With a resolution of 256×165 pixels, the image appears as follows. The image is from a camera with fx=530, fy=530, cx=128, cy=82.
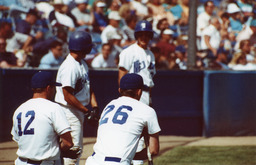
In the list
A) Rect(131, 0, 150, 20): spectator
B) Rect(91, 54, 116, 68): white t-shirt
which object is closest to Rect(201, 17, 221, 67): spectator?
Rect(131, 0, 150, 20): spectator

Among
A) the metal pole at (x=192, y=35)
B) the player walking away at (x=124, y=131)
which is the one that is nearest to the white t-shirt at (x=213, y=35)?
the metal pole at (x=192, y=35)

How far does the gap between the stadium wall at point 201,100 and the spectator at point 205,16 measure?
1029 mm

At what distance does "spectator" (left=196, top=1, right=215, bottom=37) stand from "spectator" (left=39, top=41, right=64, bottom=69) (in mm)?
3070

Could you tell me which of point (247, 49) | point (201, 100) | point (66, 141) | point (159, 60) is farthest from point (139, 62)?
point (247, 49)

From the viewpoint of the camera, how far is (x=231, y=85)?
1102 cm

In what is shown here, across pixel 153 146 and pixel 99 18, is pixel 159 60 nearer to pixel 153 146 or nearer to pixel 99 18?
pixel 99 18

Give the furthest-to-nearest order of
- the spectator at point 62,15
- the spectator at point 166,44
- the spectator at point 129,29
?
the spectator at point 166,44 < the spectator at point 129,29 < the spectator at point 62,15

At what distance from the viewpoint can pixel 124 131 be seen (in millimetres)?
4484

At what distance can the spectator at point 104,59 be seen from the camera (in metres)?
10.2

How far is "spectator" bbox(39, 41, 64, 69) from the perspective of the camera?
9.88 meters

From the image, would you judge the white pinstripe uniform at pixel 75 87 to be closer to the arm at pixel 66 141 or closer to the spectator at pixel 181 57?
the arm at pixel 66 141

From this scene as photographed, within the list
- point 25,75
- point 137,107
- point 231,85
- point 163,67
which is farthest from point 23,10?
point 137,107

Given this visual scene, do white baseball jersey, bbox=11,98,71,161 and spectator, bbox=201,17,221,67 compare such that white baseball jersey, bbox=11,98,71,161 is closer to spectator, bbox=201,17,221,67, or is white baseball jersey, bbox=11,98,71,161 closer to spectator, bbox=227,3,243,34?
spectator, bbox=201,17,221,67

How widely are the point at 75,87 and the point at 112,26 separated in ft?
14.4
